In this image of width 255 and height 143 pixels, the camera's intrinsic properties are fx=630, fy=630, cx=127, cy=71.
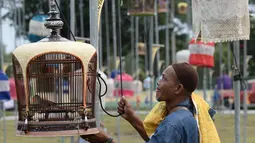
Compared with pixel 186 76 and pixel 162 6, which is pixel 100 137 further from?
pixel 162 6

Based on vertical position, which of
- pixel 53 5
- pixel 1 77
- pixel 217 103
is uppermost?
pixel 53 5

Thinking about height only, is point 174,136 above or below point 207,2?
below

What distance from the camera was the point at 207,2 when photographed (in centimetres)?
455

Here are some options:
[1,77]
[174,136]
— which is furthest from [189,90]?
[1,77]

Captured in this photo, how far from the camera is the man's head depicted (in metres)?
3.10

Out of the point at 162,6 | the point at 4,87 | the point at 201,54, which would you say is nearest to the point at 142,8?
the point at 201,54

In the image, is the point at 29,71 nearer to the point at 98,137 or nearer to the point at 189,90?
the point at 98,137

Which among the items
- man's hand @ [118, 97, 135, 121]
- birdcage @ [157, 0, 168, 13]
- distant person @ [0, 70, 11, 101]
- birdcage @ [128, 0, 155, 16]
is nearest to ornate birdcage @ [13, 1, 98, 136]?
man's hand @ [118, 97, 135, 121]

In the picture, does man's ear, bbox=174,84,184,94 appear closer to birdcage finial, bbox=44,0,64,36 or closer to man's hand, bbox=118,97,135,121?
man's hand, bbox=118,97,135,121

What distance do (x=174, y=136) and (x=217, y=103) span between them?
779 inches

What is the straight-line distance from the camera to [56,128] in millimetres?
3189

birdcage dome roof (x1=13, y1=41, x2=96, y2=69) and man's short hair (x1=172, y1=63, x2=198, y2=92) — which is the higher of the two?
birdcage dome roof (x1=13, y1=41, x2=96, y2=69)

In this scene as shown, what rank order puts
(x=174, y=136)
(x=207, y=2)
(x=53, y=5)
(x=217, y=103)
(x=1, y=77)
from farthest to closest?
(x=217, y=103)
(x=1, y=77)
(x=207, y=2)
(x=53, y=5)
(x=174, y=136)

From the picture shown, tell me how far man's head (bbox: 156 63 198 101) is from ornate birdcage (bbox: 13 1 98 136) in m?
0.41
